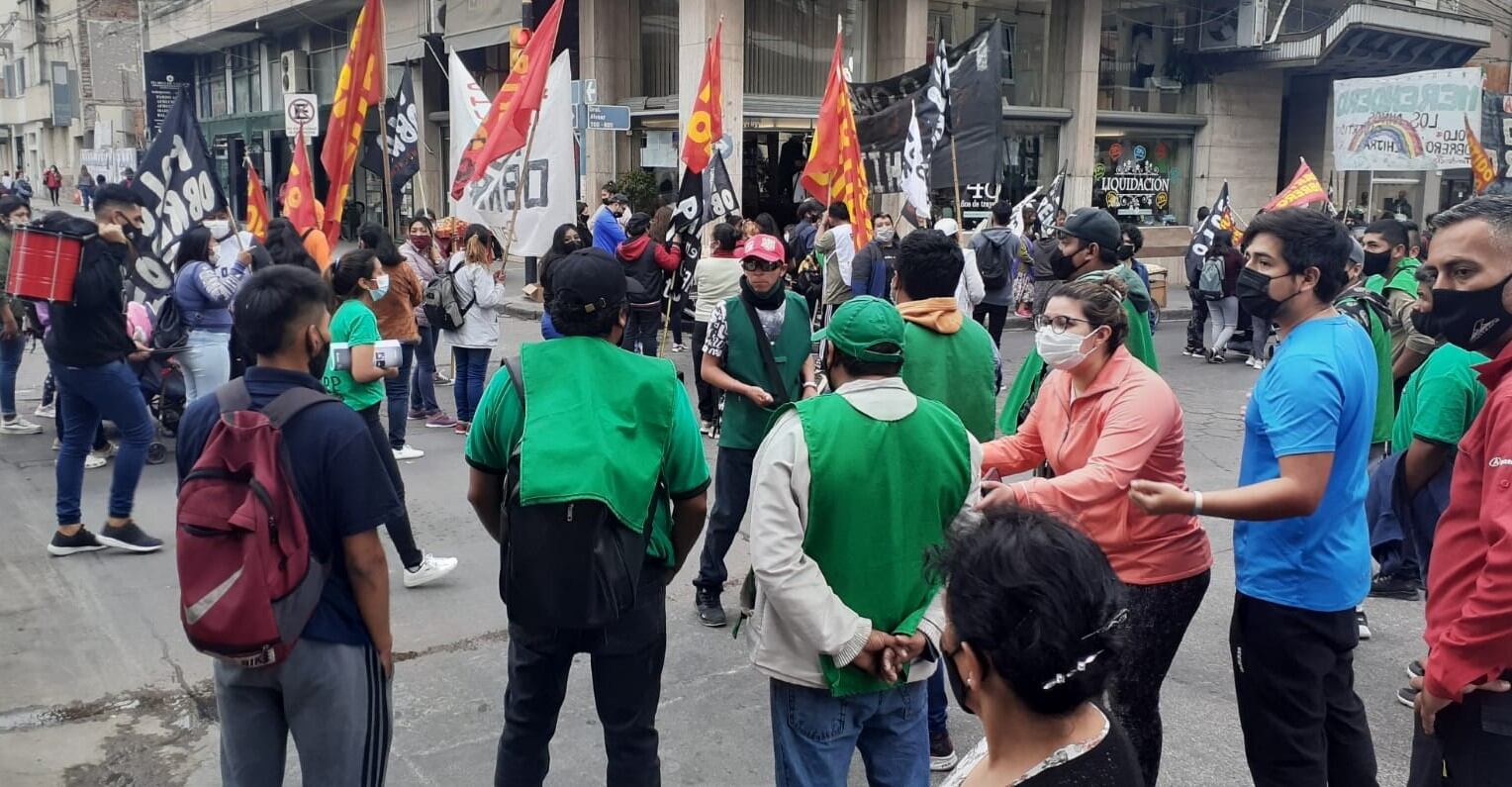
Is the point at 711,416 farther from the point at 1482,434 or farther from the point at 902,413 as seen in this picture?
the point at 1482,434

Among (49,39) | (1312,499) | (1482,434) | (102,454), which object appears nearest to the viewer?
(1482,434)

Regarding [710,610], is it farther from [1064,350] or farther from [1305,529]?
[1305,529]

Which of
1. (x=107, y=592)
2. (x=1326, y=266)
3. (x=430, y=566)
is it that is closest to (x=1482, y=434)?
(x=1326, y=266)

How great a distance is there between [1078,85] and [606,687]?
72.2ft

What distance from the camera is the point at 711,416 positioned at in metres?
9.79

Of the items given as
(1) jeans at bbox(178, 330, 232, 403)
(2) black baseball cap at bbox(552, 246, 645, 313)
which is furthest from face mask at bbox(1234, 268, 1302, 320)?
(1) jeans at bbox(178, 330, 232, 403)

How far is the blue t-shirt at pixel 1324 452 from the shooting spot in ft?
9.71

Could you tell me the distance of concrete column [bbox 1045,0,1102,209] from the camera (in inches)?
903

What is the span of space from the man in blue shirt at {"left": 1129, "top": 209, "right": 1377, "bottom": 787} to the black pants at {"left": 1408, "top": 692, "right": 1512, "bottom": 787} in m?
0.42

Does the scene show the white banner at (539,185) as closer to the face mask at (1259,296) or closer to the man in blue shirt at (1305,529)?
the face mask at (1259,296)

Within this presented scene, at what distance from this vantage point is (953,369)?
4305mm

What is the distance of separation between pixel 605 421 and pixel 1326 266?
78.2 inches

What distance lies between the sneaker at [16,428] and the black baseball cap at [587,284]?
8.11 metres

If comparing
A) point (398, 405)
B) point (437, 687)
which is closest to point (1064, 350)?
point (437, 687)
